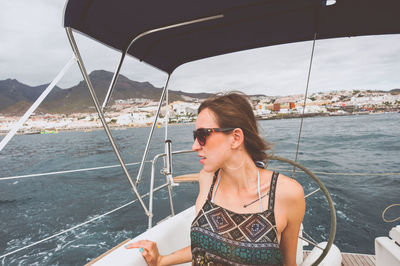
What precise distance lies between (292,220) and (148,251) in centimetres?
74

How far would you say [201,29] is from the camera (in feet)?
5.06

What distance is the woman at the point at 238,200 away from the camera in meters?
0.76

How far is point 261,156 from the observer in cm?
97

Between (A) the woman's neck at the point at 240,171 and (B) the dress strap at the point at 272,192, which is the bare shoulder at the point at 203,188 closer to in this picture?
(A) the woman's neck at the point at 240,171

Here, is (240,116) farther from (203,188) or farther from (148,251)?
(148,251)

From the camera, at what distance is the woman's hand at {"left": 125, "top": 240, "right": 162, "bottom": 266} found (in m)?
1.02

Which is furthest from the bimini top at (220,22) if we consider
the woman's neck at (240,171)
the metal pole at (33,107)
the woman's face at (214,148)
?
the woman's neck at (240,171)

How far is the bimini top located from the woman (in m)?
0.72

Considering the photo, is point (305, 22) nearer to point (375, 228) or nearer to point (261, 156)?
point (261, 156)

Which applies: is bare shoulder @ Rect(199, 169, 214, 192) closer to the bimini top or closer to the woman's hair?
the woman's hair

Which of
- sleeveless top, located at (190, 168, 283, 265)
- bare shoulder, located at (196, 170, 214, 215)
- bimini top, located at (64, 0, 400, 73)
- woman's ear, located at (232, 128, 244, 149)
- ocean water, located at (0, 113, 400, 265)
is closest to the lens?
sleeveless top, located at (190, 168, 283, 265)

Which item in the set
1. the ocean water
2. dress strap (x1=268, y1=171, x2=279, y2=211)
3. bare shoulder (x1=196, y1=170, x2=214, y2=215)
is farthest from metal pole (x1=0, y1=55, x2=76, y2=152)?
the ocean water

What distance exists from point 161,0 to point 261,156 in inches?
40.7

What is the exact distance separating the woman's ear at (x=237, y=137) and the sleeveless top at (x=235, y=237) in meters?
0.21
